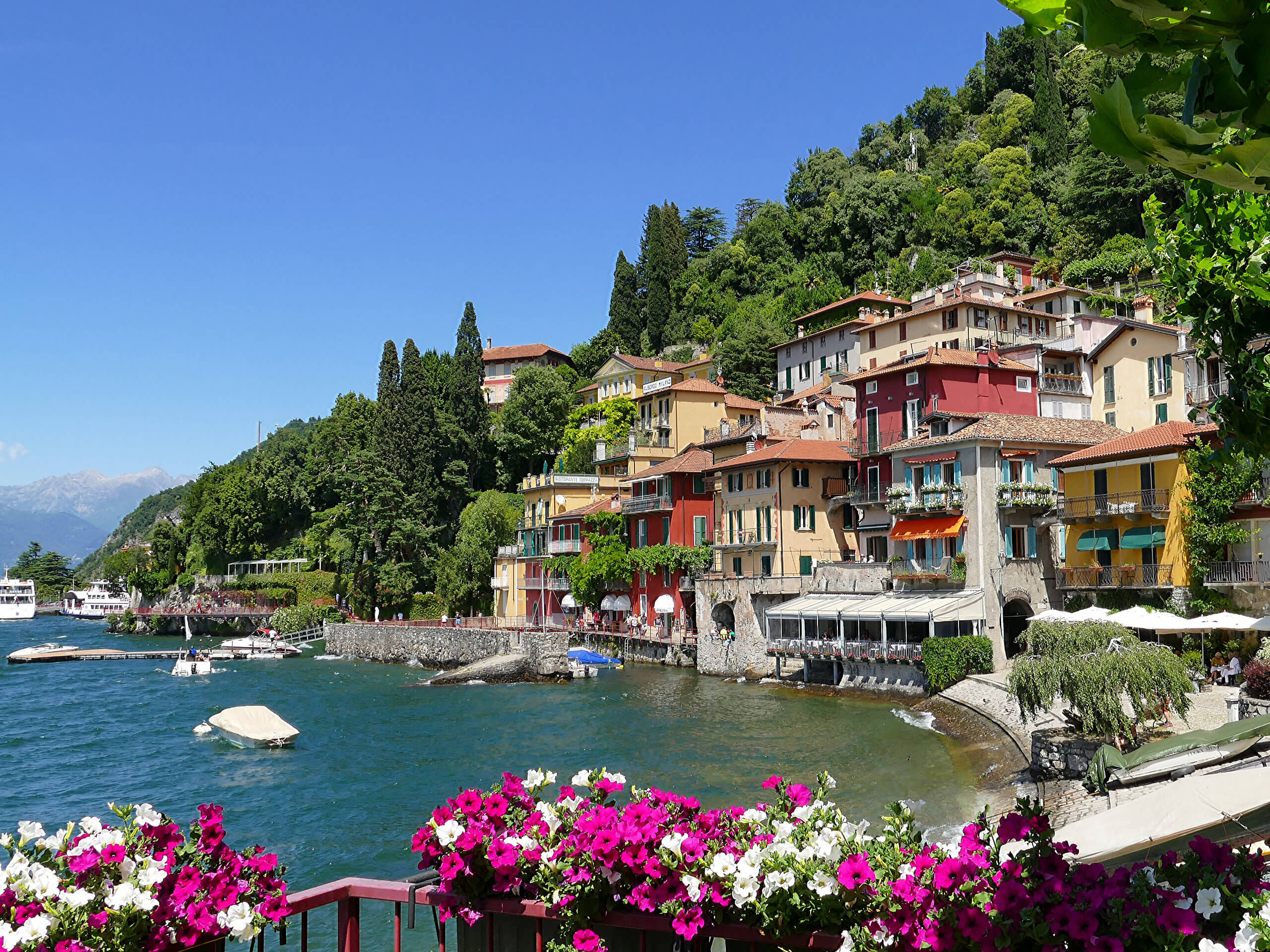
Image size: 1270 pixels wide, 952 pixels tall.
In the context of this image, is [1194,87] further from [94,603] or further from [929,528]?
[94,603]

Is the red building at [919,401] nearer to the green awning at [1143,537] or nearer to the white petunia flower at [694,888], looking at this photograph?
the green awning at [1143,537]

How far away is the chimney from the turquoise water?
24.5 meters

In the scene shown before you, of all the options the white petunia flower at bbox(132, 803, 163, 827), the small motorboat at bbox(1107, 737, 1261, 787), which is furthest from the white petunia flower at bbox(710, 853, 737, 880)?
the small motorboat at bbox(1107, 737, 1261, 787)

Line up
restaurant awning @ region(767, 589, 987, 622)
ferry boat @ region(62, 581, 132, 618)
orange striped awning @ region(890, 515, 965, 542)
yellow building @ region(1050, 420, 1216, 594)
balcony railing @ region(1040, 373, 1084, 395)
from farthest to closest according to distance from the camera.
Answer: ferry boat @ region(62, 581, 132, 618) < balcony railing @ region(1040, 373, 1084, 395) < orange striped awning @ region(890, 515, 965, 542) < restaurant awning @ region(767, 589, 987, 622) < yellow building @ region(1050, 420, 1216, 594)

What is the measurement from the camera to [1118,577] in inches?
1363

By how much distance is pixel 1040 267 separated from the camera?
68.6 metres

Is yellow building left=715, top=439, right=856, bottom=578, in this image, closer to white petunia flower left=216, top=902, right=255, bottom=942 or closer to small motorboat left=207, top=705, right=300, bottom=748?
small motorboat left=207, top=705, right=300, bottom=748

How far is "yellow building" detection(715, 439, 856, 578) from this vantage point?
46.6m

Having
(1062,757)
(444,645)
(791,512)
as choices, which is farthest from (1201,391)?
(444,645)

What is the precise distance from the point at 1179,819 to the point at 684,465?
42562 millimetres

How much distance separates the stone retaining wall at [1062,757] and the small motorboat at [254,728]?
78.3 feet

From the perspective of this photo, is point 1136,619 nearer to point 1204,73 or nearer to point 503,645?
point 1204,73

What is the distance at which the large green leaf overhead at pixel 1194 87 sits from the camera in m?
1.95

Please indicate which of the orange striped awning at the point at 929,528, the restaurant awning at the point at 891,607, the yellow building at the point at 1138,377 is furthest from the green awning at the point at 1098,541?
the yellow building at the point at 1138,377
